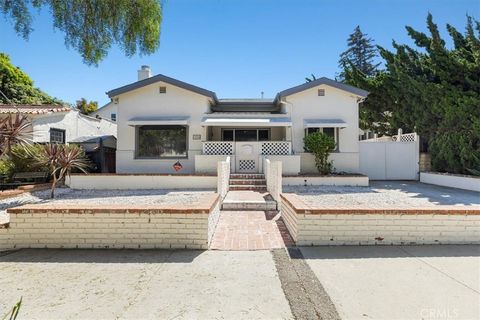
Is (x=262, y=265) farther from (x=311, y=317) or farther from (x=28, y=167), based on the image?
(x=28, y=167)

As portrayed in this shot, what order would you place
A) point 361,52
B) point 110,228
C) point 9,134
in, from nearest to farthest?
point 110,228, point 9,134, point 361,52

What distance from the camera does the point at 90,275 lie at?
5.09m

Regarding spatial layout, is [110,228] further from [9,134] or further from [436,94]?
[436,94]

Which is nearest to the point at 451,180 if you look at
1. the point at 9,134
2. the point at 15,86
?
the point at 9,134

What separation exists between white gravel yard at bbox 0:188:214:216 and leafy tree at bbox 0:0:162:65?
18.6 feet

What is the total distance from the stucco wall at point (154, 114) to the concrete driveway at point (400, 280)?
13503 mm

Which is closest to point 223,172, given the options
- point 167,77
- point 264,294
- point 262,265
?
point 262,265

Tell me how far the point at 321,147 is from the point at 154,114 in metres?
10.8

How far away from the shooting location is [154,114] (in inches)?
730

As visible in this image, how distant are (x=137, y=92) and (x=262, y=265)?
16.2 m

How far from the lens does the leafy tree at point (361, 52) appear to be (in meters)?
51.9

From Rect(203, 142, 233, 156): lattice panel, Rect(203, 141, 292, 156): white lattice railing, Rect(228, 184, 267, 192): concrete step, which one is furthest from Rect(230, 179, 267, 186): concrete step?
Rect(203, 142, 233, 156): lattice panel

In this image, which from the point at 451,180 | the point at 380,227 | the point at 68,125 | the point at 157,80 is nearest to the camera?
the point at 380,227

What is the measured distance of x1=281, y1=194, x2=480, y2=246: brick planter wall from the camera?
21.7 feet
